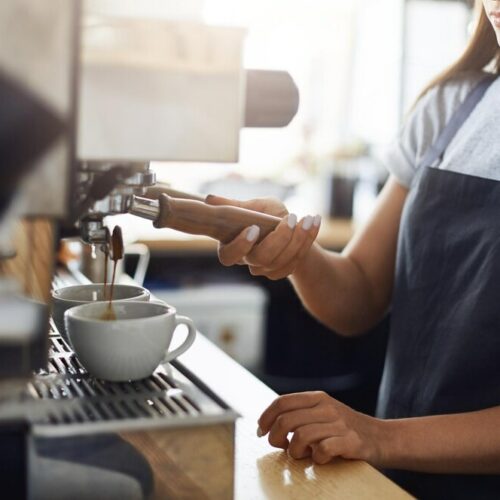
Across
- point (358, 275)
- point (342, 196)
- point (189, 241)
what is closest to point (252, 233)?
point (358, 275)

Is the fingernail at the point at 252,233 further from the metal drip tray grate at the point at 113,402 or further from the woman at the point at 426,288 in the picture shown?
the metal drip tray grate at the point at 113,402

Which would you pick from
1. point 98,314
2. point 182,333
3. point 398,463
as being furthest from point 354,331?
point 98,314

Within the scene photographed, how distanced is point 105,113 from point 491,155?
25.5 inches

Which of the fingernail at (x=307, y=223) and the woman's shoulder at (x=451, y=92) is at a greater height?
the woman's shoulder at (x=451, y=92)

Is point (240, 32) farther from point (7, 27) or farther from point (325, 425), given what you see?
point (325, 425)

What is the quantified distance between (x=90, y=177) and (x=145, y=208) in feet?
0.36

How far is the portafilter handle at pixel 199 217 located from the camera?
31.7 inches

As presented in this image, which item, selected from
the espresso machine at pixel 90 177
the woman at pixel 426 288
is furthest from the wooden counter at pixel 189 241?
the espresso machine at pixel 90 177

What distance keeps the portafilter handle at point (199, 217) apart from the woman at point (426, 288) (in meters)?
0.01

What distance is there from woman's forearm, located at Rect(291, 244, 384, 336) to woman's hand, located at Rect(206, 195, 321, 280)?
0.19 meters

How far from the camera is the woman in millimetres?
910

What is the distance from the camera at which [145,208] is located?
0.80 m

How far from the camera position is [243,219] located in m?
0.88

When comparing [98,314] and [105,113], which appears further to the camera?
[98,314]
